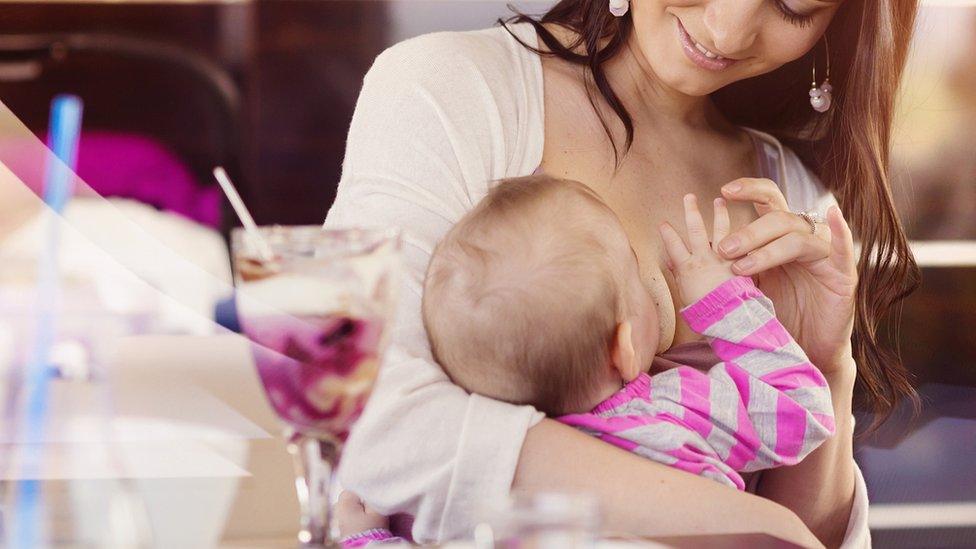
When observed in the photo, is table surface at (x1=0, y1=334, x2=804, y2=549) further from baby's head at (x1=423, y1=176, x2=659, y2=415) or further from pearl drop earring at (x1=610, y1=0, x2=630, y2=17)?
A: pearl drop earring at (x1=610, y1=0, x2=630, y2=17)

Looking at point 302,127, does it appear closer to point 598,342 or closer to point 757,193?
point 757,193

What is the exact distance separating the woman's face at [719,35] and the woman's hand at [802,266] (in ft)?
0.52

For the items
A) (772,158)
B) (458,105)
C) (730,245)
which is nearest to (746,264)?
(730,245)

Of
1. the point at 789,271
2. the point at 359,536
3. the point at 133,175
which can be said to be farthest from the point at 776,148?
the point at 133,175

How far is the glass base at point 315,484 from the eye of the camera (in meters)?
0.73

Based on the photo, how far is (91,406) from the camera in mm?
852

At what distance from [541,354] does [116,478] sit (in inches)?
21.5

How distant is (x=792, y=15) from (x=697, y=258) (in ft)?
1.17

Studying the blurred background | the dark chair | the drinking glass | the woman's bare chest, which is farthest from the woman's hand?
the dark chair

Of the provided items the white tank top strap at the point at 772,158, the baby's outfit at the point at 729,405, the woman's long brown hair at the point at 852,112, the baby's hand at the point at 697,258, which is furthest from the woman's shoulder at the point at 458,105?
the white tank top strap at the point at 772,158

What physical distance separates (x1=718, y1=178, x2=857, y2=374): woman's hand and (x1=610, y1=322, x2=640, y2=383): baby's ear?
8.6 inches

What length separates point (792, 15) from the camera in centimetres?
151

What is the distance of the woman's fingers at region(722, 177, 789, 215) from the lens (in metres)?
1.47

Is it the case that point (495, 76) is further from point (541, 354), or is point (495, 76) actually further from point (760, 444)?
point (760, 444)
